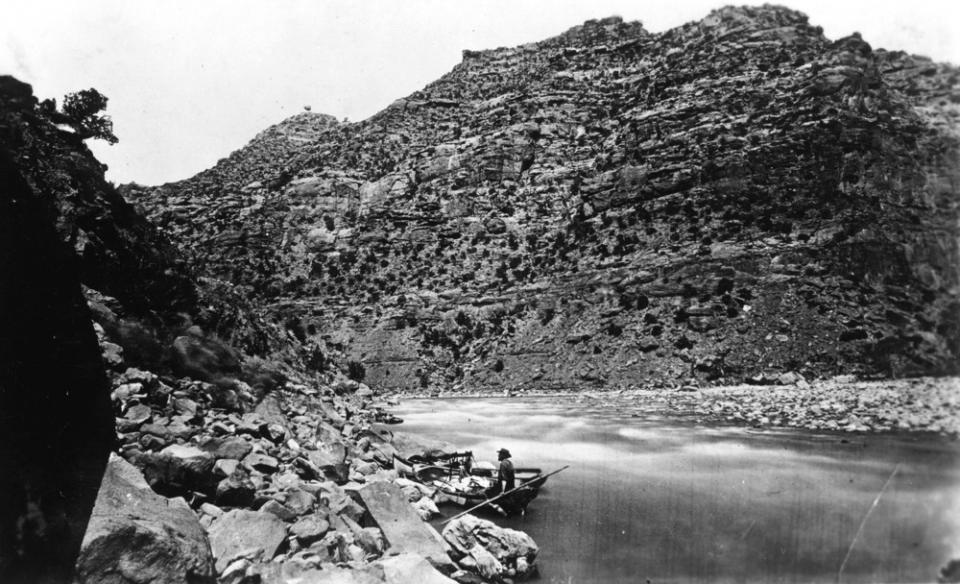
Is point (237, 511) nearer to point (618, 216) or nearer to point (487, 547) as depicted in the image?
point (487, 547)

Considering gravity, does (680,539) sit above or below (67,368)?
below

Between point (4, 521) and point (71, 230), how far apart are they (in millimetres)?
10335

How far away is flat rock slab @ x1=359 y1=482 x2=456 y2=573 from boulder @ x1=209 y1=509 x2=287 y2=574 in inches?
70.8

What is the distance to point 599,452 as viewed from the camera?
65.2 feet

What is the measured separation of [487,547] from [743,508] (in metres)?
5.84

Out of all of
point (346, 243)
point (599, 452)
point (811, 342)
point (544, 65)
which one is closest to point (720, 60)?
point (544, 65)

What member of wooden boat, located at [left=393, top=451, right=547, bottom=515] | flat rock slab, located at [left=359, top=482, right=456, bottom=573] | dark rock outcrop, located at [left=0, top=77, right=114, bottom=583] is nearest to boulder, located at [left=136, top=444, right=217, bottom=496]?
dark rock outcrop, located at [left=0, top=77, right=114, bottom=583]

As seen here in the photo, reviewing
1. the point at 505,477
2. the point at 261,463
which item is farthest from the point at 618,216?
the point at 261,463

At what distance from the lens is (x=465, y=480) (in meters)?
14.5

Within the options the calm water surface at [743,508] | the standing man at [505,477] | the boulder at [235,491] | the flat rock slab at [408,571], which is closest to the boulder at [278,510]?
the boulder at [235,491]

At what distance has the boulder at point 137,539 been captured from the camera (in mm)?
5195

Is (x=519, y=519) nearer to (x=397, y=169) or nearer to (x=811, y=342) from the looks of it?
(x=811, y=342)

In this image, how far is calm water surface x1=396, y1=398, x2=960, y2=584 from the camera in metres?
6.76

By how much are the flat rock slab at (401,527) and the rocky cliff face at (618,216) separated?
15.6 metres
